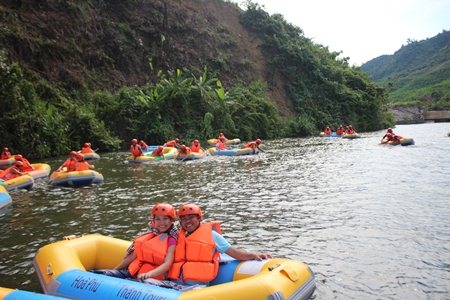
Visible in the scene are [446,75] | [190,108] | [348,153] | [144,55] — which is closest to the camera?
[348,153]

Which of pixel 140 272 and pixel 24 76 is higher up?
pixel 24 76

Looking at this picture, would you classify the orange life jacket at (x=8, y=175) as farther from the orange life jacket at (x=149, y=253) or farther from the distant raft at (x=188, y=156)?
the orange life jacket at (x=149, y=253)

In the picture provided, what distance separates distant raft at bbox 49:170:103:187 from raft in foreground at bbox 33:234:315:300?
23.4ft

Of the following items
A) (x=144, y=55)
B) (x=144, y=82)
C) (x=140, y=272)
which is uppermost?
(x=144, y=55)

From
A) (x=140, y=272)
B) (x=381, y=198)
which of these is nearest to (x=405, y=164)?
(x=381, y=198)

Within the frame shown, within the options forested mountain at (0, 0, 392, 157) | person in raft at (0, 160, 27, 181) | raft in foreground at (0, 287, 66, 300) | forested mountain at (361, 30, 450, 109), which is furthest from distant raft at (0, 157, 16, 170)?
forested mountain at (361, 30, 450, 109)

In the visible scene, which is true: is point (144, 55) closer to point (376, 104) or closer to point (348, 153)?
point (348, 153)

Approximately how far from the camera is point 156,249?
4.98 metres

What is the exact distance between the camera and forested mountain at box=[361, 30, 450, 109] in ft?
221

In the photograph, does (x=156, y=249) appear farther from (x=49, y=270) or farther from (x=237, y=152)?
(x=237, y=152)

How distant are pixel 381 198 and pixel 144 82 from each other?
862 inches

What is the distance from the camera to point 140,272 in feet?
16.5

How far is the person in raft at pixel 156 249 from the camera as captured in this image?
491 cm

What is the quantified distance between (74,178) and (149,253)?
8.09 meters
